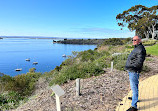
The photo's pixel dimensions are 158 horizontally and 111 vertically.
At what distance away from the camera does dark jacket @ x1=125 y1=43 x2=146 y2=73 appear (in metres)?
2.88

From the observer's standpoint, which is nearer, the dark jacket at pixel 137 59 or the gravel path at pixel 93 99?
the dark jacket at pixel 137 59

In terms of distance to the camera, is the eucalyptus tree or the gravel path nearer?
the gravel path

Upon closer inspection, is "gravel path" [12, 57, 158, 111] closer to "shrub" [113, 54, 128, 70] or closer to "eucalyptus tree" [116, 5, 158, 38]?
"shrub" [113, 54, 128, 70]

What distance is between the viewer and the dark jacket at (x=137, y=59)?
9.46ft

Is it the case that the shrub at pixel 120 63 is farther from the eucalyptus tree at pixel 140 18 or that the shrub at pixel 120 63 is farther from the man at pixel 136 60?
the eucalyptus tree at pixel 140 18

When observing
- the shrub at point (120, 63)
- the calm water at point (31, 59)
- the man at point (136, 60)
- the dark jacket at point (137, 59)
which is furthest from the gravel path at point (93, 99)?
the calm water at point (31, 59)

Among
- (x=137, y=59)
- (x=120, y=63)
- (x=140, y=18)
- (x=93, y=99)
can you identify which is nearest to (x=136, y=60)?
(x=137, y=59)

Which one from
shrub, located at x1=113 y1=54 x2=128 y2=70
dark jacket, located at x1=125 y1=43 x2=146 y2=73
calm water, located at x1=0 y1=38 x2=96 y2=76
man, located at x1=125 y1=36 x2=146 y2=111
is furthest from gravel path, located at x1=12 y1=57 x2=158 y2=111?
calm water, located at x1=0 y1=38 x2=96 y2=76

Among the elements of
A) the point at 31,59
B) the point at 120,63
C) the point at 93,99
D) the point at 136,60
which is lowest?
the point at 31,59

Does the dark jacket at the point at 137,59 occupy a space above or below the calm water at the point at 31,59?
above

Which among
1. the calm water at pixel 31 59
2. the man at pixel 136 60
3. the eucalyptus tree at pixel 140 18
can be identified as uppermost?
the eucalyptus tree at pixel 140 18

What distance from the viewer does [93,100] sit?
4.13 metres

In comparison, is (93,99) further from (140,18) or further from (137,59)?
(140,18)

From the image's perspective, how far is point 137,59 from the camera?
292 centimetres
